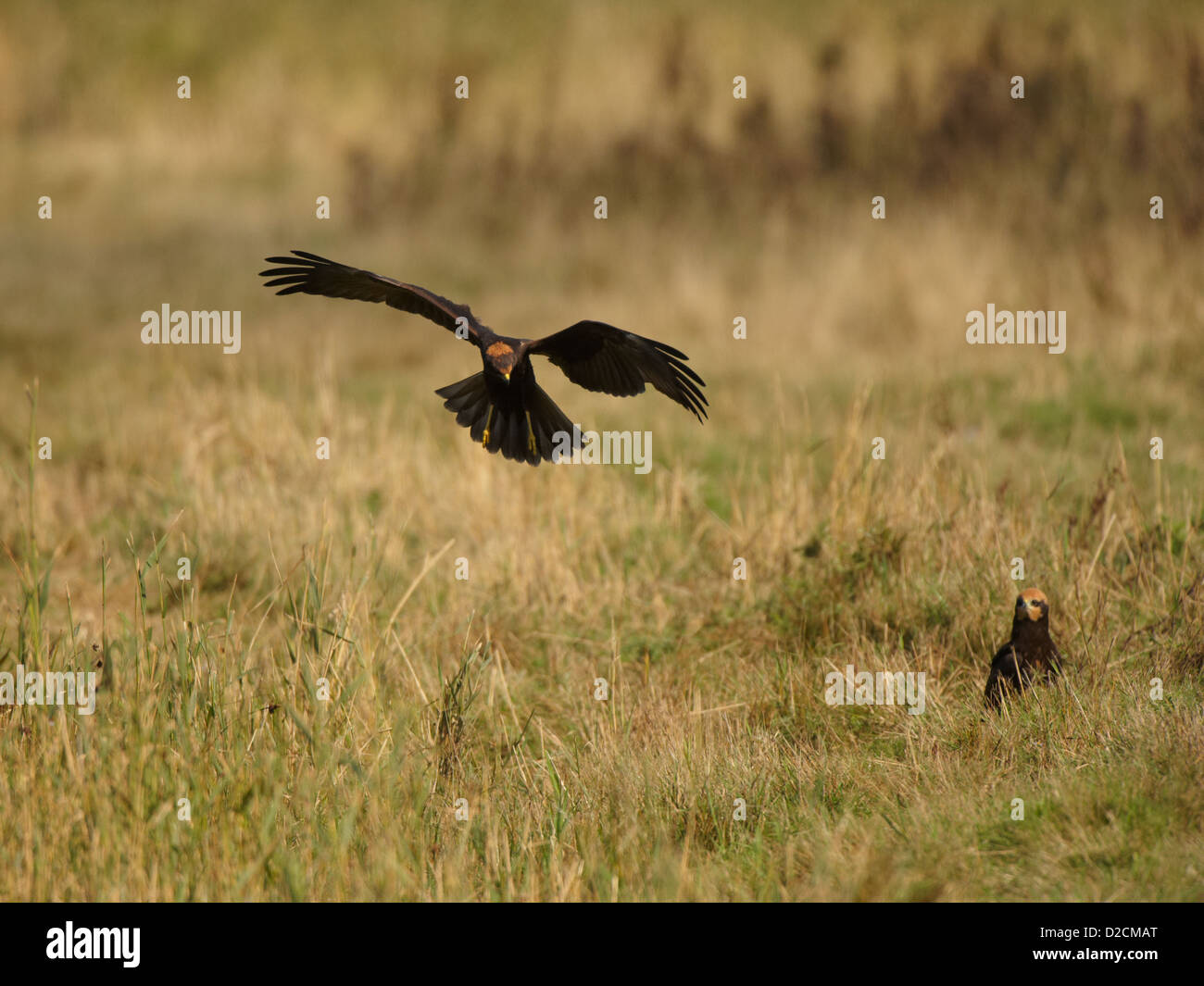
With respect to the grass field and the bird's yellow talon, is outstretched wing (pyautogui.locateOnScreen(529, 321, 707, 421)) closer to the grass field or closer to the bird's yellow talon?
the bird's yellow talon

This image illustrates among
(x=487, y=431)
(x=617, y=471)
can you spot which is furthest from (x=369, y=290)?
(x=617, y=471)

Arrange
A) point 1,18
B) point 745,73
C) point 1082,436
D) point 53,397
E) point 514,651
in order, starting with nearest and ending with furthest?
point 514,651 < point 1082,436 < point 53,397 < point 745,73 < point 1,18

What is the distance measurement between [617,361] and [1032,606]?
5.65 ft

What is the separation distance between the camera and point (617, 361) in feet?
14.4

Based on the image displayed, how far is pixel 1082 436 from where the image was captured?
8164 mm

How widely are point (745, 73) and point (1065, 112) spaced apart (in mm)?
4479

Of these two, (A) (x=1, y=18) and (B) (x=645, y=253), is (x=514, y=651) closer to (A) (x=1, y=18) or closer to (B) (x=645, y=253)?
(B) (x=645, y=253)

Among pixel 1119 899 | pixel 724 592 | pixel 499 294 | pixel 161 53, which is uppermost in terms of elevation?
pixel 161 53

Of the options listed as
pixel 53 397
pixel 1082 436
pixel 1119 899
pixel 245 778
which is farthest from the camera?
pixel 53 397

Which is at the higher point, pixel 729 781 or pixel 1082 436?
pixel 1082 436

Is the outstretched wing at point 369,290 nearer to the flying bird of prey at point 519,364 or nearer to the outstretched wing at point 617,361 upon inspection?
the flying bird of prey at point 519,364

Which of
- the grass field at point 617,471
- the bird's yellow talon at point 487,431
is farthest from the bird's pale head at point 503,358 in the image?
the grass field at point 617,471

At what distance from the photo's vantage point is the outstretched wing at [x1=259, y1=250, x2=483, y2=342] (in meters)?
4.18

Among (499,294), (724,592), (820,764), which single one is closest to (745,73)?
(499,294)
